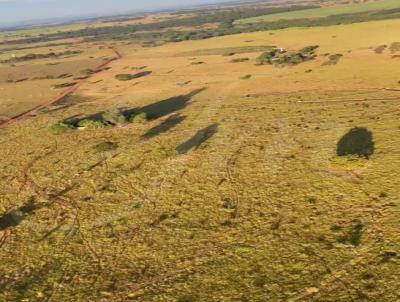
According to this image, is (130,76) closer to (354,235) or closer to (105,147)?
(105,147)

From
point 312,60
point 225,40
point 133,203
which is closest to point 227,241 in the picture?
point 133,203

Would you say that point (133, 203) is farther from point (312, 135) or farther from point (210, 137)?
point (312, 135)

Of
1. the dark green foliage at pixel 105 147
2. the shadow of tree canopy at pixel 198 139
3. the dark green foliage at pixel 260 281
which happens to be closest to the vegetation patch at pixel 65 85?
the dark green foliage at pixel 105 147

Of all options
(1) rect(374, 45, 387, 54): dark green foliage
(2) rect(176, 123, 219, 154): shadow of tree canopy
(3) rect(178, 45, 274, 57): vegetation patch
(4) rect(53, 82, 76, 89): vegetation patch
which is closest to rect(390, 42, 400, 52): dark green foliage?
(1) rect(374, 45, 387, 54): dark green foliage

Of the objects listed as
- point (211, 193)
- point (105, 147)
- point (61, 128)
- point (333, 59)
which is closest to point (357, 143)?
point (211, 193)

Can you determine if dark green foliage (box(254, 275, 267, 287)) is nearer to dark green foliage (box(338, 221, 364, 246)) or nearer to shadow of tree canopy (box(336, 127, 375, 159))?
dark green foliage (box(338, 221, 364, 246))

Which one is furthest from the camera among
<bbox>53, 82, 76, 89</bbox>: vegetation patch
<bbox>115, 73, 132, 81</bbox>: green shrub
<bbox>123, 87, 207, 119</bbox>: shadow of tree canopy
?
<bbox>53, 82, 76, 89</bbox>: vegetation patch
